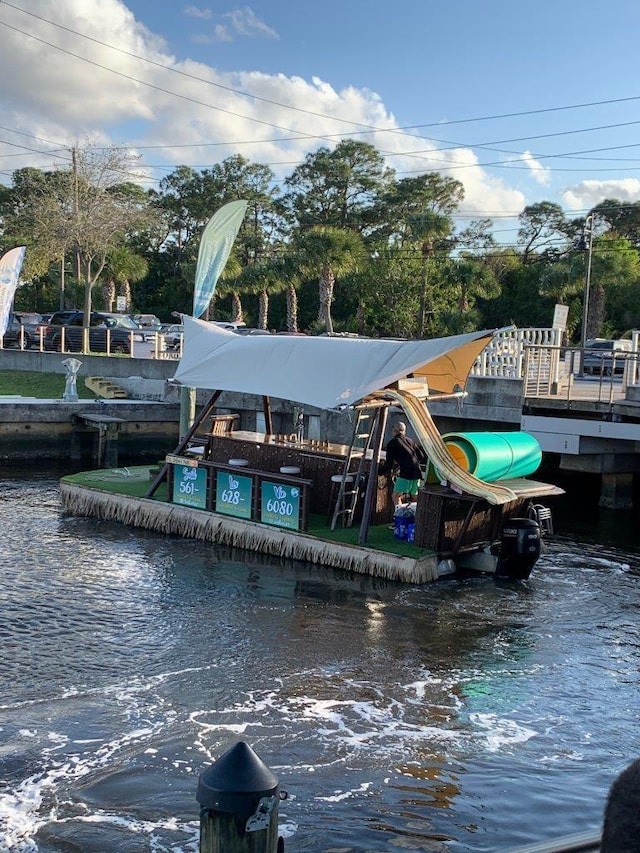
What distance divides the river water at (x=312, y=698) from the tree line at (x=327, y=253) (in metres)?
29.3

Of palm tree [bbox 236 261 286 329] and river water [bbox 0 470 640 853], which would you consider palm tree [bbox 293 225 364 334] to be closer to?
palm tree [bbox 236 261 286 329]

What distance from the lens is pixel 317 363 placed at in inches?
590

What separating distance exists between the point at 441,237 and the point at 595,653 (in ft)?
137

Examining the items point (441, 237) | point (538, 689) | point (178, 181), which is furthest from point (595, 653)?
point (178, 181)

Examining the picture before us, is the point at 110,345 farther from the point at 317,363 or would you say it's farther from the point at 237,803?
the point at 237,803

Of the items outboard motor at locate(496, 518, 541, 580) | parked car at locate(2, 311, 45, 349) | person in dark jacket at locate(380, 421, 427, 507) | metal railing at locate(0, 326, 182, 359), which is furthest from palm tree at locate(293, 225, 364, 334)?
outboard motor at locate(496, 518, 541, 580)

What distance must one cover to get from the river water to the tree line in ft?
96.0

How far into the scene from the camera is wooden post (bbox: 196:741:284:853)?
3918 mm

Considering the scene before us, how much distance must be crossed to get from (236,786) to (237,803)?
0.08 meters

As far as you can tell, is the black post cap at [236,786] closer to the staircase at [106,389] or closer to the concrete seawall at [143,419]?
the concrete seawall at [143,419]

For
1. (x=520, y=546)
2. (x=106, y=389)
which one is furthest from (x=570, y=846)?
(x=106, y=389)

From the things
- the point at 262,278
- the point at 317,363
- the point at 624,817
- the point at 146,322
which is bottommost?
the point at 624,817

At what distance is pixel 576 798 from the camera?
766 centimetres

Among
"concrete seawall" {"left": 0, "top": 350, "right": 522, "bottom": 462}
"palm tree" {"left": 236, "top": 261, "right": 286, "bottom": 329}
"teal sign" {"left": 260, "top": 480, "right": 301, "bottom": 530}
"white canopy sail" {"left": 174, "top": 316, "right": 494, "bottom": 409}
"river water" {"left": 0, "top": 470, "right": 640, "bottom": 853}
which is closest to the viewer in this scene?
"river water" {"left": 0, "top": 470, "right": 640, "bottom": 853}
